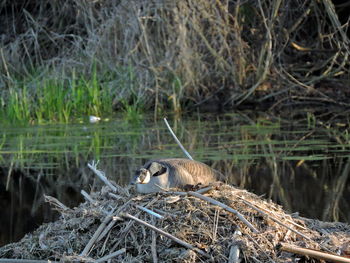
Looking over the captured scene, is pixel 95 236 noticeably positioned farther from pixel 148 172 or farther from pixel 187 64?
pixel 187 64

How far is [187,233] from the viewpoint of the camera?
3.58 meters

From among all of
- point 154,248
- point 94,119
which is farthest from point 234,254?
point 94,119

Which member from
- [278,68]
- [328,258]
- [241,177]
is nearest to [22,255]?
[328,258]

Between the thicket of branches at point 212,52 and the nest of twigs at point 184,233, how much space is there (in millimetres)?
6719

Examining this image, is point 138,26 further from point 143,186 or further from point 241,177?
point 143,186

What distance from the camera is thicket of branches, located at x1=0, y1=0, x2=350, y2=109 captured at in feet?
35.2

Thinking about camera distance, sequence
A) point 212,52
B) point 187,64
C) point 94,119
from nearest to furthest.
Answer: point 94,119
point 187,64
point 212,52

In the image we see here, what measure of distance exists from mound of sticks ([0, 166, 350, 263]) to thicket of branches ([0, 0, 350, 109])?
6.72 m

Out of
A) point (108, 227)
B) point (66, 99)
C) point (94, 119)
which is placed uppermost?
point (66, 99)

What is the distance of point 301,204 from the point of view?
5.25m

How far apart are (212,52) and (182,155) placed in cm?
429

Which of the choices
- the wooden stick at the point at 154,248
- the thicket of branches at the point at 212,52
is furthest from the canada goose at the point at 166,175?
the thicket of branches at the point at 212,52

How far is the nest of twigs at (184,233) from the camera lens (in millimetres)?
3510

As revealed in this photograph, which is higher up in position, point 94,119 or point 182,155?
point 94,119
